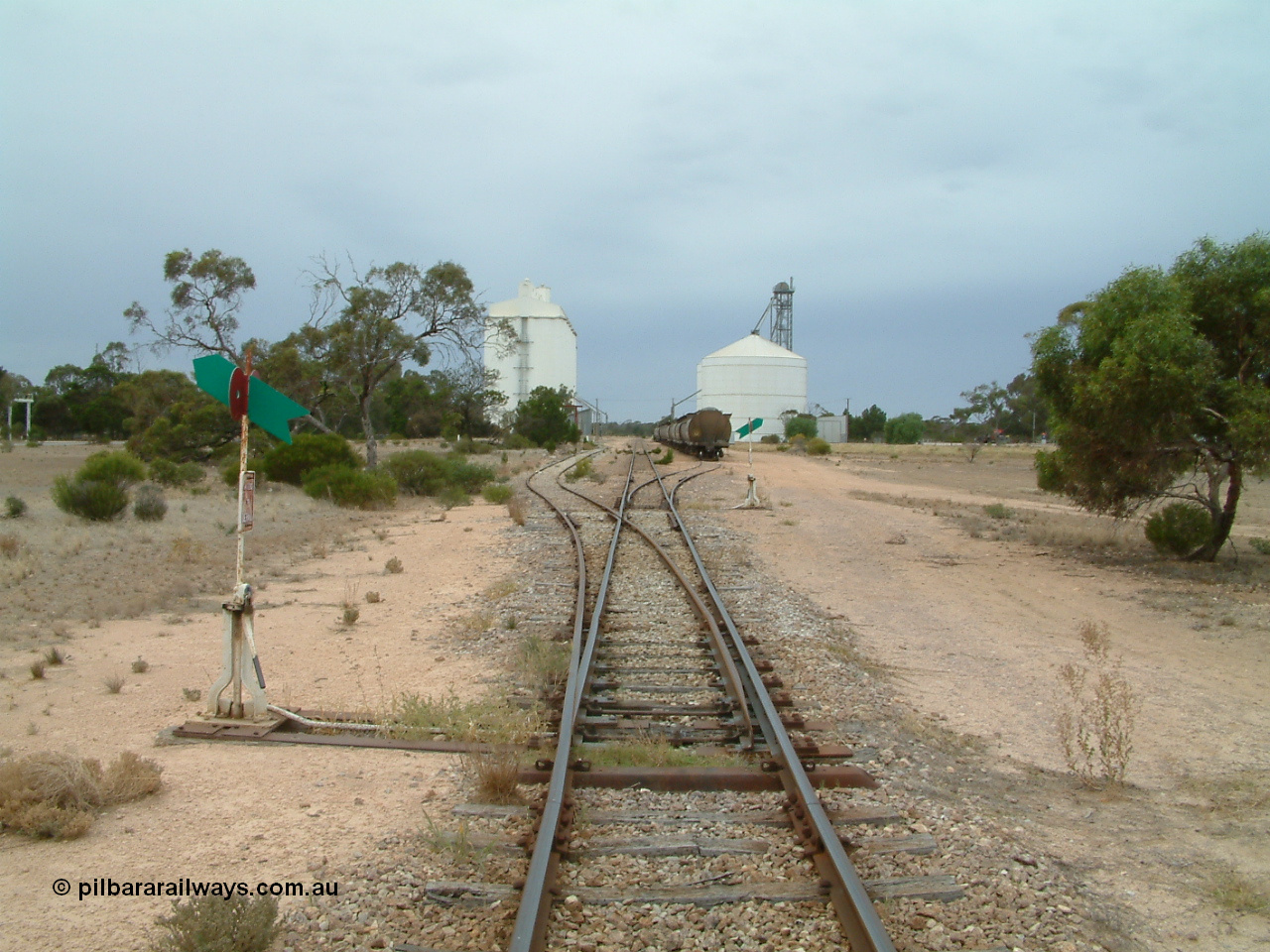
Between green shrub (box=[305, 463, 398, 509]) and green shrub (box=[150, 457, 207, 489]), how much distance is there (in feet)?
26.1

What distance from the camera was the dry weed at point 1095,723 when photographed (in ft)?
20.2

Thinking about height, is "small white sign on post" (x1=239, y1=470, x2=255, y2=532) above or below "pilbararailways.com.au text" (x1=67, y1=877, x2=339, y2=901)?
above

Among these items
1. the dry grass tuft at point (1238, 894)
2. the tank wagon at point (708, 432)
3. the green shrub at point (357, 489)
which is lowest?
the dry grass tuft at point (1238, 894)

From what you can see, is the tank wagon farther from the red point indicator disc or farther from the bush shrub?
the red point indicator disc

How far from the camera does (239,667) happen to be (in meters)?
6.86

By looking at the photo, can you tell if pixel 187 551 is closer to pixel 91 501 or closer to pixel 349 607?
pixel 349 607

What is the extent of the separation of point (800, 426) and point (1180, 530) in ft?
259

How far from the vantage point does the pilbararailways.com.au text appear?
4361 mm

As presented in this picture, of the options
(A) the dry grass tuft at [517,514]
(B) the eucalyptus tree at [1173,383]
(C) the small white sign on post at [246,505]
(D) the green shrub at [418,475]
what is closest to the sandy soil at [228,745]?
(C) the small white sign on post at [246,505]

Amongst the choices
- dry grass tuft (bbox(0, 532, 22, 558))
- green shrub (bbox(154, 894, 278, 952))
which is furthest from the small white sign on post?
dry grass tuft (bbox(0, 532, 22, 558))

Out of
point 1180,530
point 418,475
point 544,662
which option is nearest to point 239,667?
point 544,662

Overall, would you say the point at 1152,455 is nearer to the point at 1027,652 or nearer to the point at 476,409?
the point at 1027,652

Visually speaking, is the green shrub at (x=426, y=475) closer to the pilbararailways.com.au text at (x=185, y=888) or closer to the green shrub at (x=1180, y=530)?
the green shrub at (x=1180, y=530)

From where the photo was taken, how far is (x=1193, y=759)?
6668 millimetres
